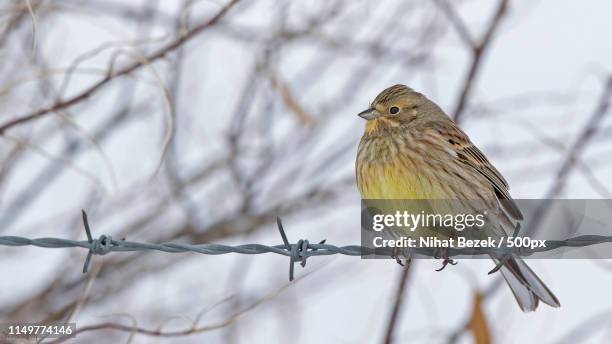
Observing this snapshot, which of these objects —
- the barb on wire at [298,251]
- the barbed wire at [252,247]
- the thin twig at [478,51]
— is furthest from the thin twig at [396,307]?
the barb on wire at [298,251]

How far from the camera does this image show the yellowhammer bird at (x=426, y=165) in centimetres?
479

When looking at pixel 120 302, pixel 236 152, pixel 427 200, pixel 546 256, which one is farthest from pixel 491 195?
pixel 120 302

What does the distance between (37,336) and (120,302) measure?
8.19 ft

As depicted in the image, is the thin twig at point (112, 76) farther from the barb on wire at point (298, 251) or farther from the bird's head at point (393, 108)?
the bird's head at point (393, 108)

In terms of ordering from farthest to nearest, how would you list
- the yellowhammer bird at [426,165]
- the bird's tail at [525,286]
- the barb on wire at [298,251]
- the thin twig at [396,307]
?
the thin twig at [396,307] → the yellowhammer bird at [426,165] → the bird's tail at [525,286] → the barb on wire at [298,251]

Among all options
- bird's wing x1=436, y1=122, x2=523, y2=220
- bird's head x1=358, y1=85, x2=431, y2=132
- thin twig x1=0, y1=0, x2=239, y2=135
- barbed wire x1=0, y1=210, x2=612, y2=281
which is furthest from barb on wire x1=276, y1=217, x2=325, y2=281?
bird's head x1=358, y1=85, x2=431, y2=132

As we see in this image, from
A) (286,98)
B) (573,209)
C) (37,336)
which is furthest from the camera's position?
(286,98)

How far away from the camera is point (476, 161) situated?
17.4 feet

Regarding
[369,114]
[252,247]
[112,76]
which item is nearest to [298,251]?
[252,247]

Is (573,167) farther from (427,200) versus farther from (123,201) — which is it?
(123,201)

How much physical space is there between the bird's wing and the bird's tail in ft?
1.19

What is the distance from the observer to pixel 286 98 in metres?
6.38

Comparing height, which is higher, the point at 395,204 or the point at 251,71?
the point at 251,71

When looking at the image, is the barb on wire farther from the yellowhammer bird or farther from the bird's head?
the bird's head
